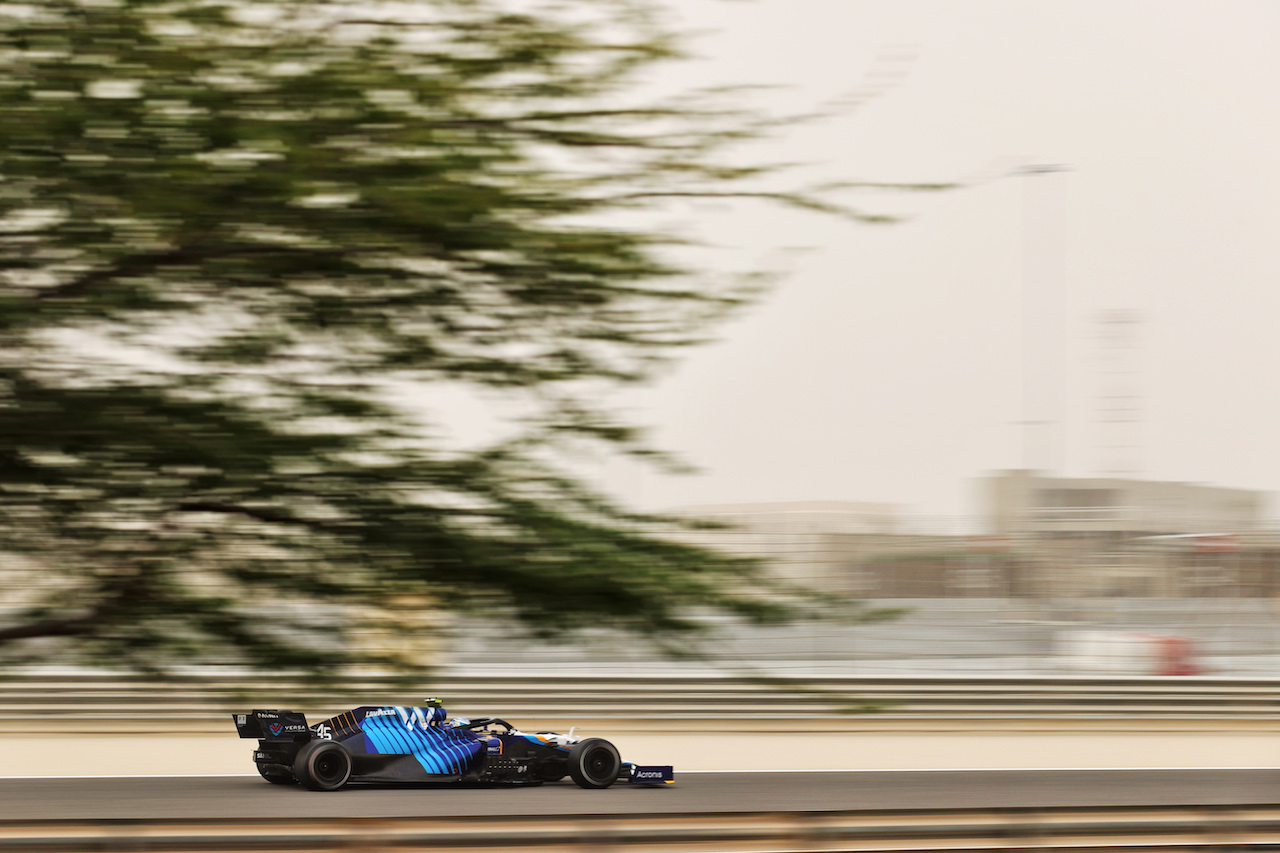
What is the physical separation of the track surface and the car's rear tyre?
0.07m

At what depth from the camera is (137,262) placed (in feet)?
6.59

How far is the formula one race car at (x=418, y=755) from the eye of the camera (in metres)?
8.88

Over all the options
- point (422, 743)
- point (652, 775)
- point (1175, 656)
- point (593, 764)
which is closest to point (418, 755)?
point (422, 743)

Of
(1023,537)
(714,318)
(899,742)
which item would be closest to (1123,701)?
(1023,537)

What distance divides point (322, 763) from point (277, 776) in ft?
1.35

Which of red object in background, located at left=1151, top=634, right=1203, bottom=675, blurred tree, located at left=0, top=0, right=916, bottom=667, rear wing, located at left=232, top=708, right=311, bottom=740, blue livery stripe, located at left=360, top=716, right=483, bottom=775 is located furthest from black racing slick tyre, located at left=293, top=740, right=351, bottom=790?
red object in background, located at left=1151, top=634, right=1203, bottom=675

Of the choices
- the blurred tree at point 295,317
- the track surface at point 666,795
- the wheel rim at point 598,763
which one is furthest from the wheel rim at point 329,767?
the blurred tree at point 295,317

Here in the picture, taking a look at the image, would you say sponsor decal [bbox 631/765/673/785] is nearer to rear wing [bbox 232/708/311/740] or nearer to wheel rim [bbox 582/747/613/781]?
wheel rim [bbox 582/747/613/781]

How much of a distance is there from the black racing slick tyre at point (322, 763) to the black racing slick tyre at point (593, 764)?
75.1 inches

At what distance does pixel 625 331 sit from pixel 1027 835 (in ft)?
19.2

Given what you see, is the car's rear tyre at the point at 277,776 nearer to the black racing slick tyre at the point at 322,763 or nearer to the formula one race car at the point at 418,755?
the formula one race car at the point at 418,755

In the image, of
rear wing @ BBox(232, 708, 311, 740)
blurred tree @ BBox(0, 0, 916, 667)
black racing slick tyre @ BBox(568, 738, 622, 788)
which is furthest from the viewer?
black racing slick tyre @ BBox(568, 738, 622, 788)

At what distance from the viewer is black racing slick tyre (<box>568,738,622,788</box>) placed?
9.14m

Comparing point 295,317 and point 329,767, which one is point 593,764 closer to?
point 329,767
